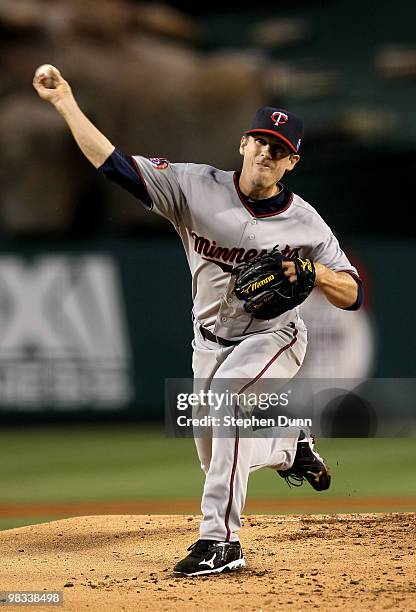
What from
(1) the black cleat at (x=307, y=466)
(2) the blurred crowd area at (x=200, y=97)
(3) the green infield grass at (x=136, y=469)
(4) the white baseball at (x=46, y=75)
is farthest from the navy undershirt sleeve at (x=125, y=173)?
(2) the blurred crowd area at (x=200, y=97)

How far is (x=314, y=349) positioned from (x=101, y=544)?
177 inches

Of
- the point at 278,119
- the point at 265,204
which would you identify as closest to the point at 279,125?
the point at 278,119

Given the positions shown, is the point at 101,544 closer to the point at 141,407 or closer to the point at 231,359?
the point at 231,359

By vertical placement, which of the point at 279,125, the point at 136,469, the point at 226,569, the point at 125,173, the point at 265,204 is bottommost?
the point at 136,469

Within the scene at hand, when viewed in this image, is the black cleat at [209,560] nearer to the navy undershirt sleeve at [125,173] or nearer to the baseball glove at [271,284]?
the baseball glove at [271,284]

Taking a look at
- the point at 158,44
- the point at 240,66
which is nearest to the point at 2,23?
the point at 158,44

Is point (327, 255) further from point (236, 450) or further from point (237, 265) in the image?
point (236, 450)

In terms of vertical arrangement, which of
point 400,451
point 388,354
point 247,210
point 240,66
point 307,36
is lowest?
point 400,451

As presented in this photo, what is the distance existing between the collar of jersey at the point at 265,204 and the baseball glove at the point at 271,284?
212 mm

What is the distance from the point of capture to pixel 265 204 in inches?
176

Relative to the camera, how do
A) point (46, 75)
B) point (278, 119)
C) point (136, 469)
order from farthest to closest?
point (136, 469) < point (278, 119) < point (46, 75)

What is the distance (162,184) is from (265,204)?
426 millimetres

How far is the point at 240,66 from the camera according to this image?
41.4 ft

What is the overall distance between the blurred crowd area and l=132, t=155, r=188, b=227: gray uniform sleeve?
614cm
